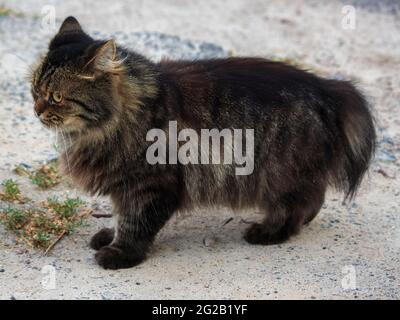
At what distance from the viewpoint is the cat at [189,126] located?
13.3 feet

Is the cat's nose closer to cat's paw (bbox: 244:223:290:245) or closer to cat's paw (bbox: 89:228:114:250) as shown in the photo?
cat's paw (bbox: 89:228:114:250)

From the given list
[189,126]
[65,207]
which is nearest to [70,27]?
[189,126]

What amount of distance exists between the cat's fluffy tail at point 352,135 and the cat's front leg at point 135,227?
46.9 inches

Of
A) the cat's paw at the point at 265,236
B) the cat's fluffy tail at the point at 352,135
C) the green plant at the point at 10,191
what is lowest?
the cat's paw at the point at 265,236

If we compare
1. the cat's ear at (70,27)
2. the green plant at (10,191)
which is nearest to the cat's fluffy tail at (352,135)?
the cat's ear at (70,27)

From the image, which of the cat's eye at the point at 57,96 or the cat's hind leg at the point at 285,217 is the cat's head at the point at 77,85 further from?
the cat's hind leg at the point at 285,217

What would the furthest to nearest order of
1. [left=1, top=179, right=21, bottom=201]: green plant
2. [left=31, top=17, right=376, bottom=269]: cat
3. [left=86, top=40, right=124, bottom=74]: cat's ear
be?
[left=1, top=179, right=21, bottom=201]: green plant → [left=31, top=17, right=376, bottom=269]: cat → [left=86, top=40, right=124, bottom=74]: cat's ear

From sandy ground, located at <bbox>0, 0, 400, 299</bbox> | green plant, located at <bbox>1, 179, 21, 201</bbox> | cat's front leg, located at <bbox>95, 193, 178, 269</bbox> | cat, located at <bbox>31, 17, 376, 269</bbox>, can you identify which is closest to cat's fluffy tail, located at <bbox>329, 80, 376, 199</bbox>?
cat, located at <bbox>31, 17, 376, 269</bbox>

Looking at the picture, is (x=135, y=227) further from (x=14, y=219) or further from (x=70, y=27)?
(x=70, y=27)

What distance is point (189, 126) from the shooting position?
14.3 ft

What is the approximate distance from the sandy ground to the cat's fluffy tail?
48 centimetres

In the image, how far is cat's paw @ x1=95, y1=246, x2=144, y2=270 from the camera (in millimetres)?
4309

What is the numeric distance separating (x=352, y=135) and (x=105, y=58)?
1724 millimetres

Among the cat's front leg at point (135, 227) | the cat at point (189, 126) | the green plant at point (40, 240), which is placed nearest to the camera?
the cat at point (189, 126)
